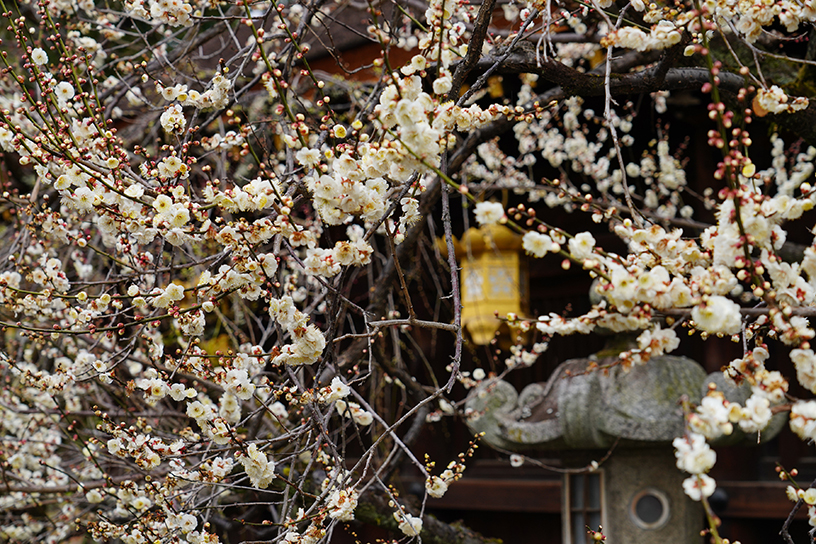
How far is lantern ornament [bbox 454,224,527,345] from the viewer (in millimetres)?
3648

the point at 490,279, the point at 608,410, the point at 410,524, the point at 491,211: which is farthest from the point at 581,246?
the point at 490,279

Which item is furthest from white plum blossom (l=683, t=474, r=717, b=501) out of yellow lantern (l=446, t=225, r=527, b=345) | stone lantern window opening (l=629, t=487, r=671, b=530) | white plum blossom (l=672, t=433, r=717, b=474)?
yellow lantern (l=446, t=225, r=527, b=345)

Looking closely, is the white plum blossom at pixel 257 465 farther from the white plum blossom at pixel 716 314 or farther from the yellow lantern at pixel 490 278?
the yellow lantern at pixel 490 278

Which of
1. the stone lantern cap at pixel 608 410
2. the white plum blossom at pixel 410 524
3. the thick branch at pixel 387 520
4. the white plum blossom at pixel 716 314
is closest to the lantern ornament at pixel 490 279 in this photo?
the stone lantern cap at pixel 608 410

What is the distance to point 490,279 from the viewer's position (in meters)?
3.68

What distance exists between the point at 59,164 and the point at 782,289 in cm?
187

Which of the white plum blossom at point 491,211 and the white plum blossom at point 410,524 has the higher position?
the white plum blossom at point 491,211

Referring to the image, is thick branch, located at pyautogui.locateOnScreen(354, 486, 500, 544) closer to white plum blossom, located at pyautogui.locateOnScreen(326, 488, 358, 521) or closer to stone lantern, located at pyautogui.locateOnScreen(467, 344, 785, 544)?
stone lantern, located at pyautogui.locateOnScreen(467, 344, 785, 544)

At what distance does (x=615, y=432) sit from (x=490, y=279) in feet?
4.54

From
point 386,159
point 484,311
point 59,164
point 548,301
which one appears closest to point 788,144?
point 548,301

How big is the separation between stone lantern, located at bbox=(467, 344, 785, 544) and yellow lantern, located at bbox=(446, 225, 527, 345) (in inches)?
28.0

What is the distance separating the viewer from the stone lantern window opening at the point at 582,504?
2.93 m

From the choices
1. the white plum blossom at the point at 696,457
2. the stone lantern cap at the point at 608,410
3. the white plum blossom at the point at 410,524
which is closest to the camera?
the white plum blossom at the point at 696,457

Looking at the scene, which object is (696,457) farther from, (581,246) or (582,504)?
(582,504)
